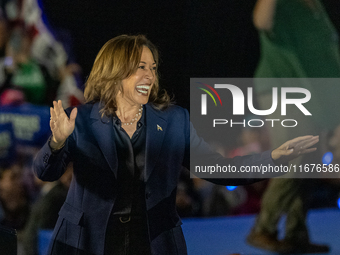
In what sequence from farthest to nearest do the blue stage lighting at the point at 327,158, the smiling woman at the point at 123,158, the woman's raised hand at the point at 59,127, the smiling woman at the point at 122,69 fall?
the blue stage lighting at the point at 327,158 < the smiling woman at the point at 122,69 < the smiling woman at the point at 123,158 < the woman's raised hand at the point at 59,127

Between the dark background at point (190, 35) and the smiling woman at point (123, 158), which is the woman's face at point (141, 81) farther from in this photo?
the dark background at point (190, 35)

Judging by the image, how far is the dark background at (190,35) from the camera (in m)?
2.97

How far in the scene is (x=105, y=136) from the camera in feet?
7.87

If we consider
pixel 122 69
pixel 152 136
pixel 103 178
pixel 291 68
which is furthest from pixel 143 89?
pixel 291 68

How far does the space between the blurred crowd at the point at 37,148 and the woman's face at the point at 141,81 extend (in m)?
0.63

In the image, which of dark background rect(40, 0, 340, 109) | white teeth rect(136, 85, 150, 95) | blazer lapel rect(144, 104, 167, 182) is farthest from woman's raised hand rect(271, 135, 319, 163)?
white teeth rect(136, 85, 150, 95)

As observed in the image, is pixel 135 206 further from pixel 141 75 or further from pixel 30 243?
pixel 30 243

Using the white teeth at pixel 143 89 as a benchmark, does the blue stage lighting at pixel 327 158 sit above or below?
below

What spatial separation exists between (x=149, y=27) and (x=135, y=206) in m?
1.54

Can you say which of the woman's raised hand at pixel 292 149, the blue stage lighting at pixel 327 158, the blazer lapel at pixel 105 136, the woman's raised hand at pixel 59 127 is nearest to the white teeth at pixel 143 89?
the blazer lapel at pixel 105 136

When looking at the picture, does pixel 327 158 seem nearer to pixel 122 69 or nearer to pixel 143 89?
pixel 143 89

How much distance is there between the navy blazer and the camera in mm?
2262

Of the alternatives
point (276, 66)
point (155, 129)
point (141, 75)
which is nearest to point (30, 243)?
point (155, 129)

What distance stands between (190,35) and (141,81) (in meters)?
0.75
